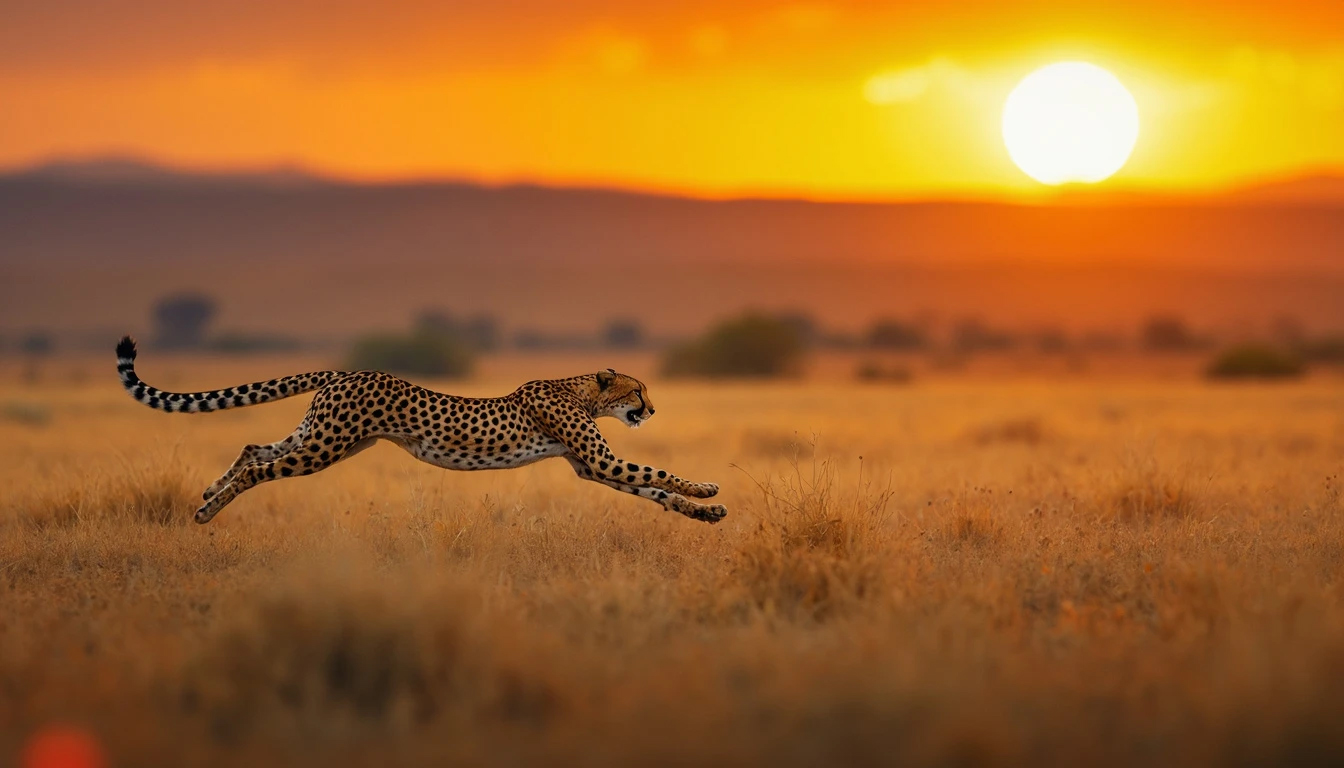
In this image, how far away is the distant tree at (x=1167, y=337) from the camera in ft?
211

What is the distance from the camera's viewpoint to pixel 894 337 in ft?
215

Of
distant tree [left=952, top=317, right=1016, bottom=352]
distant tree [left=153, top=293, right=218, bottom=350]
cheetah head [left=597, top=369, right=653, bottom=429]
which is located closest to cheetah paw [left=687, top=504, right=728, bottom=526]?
cheetah head [left=597, top=369, right=653, bottom=429]

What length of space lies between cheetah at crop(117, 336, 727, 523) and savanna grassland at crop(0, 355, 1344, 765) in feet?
1.47

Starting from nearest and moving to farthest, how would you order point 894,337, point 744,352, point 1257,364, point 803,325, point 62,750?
point 62,750, point 1257,364, point 744,352, point 894,337, point 803,325

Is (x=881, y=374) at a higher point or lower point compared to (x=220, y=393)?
lower

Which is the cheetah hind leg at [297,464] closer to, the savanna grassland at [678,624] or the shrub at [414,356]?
the savanna grassland at [678,624]

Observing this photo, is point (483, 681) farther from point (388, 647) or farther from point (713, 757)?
point (713, 757)

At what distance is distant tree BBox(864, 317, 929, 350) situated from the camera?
65.4 m

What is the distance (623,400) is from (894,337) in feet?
190

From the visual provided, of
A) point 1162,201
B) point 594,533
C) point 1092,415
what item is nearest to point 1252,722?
point 594,533

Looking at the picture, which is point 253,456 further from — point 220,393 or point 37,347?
point 37,347

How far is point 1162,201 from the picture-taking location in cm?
13288

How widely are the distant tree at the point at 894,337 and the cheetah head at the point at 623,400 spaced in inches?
2258

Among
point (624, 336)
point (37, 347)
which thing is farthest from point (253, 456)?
point (624, 336)
